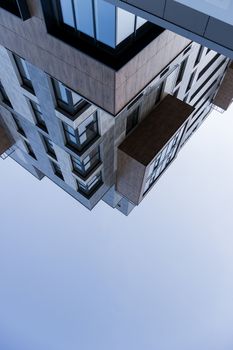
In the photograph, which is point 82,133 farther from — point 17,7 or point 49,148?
point 17,7

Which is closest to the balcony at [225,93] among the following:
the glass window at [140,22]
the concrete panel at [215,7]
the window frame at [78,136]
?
the window frame at [78,136]

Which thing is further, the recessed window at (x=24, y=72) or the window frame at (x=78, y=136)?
the window frame at (x=78, y=136)

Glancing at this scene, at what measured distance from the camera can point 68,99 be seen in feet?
46.0

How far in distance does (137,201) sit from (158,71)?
36.2 feet

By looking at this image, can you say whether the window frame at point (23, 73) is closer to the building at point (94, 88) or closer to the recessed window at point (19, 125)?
the building at point (94, 88)

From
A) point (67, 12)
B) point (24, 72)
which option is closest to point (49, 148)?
point (24, 72)

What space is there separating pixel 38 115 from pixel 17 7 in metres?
7.26

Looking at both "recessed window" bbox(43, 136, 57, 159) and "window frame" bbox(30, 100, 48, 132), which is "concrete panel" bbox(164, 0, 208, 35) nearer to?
"window frame" bbox(30, 100, 48, 132)

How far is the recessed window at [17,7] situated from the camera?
1038cm

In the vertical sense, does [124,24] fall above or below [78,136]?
above

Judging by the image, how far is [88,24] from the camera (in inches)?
395

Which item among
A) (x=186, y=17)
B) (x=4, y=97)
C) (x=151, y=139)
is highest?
(x=151, y=139)

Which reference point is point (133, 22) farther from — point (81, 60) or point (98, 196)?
point (98, 196)

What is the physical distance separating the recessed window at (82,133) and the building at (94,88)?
56 millimetres
